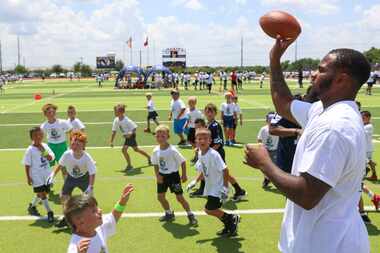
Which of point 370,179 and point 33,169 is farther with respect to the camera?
point 370,179

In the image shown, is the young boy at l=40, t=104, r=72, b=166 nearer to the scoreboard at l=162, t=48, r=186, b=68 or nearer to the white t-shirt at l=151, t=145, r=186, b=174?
the white t-shirt at l=151, t=145, r=186, b=174

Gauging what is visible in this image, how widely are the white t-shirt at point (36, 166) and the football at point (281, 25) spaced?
4.82m

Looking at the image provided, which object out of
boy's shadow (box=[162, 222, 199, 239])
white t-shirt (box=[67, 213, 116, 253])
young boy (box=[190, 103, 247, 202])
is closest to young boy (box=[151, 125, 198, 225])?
boy's shadow (box=[162, 222, 199, 239])

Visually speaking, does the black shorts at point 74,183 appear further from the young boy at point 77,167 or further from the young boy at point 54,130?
the young boy at point 54,130

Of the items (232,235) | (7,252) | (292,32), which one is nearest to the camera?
(292,32)

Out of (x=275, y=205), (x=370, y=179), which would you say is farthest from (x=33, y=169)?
(x=370, y=179)

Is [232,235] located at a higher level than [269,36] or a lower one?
lower

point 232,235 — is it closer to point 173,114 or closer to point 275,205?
point 275,205

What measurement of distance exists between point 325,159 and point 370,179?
765cm

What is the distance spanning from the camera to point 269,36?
3.71 meters

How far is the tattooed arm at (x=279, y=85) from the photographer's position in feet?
11.1

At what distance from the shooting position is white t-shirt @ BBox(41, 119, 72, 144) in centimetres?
918

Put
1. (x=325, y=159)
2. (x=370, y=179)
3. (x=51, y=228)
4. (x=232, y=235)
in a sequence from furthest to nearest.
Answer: (x=370, y=179) < (x=51, y=228) < (x=232, y=235) < (x=325, y=159)

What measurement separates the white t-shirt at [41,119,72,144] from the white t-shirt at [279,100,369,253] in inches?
297
